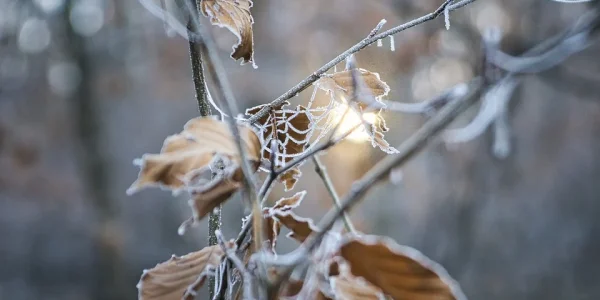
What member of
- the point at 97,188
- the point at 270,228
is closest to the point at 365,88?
the point at 270,228

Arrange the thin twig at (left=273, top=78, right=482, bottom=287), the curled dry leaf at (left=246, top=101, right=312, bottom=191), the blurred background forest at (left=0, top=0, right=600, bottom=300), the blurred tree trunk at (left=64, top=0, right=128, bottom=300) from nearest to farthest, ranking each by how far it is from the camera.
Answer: the thin twig at (left=273, top=78, right=482, bottom=287) → the curled dry leaf at (left=246, top=101, right=312, bottom=191) → the blurred background forest at (left=0, top=0, right=600, bottom=300) → the blurred tree trunk at (left=64, top=0, right=128, bottom=300)

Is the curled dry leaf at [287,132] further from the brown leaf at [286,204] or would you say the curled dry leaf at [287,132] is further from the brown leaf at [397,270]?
the brown leaf at [397,270]

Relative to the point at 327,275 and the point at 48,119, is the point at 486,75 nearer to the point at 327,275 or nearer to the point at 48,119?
the point at 327,275

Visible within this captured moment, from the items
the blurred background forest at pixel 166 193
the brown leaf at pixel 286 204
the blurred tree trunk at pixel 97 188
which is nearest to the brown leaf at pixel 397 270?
the brown leaf at pixel 286 204

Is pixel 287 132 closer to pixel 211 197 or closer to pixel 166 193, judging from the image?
pixel 211 197

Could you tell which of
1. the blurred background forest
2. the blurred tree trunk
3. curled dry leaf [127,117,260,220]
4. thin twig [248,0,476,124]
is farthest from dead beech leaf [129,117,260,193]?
the blurred tree trunk

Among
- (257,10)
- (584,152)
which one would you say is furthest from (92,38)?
(584,152)

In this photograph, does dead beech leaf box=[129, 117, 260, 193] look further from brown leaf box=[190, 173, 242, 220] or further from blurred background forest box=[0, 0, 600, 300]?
blurred background forest box=[0, 0, 600, 300]
